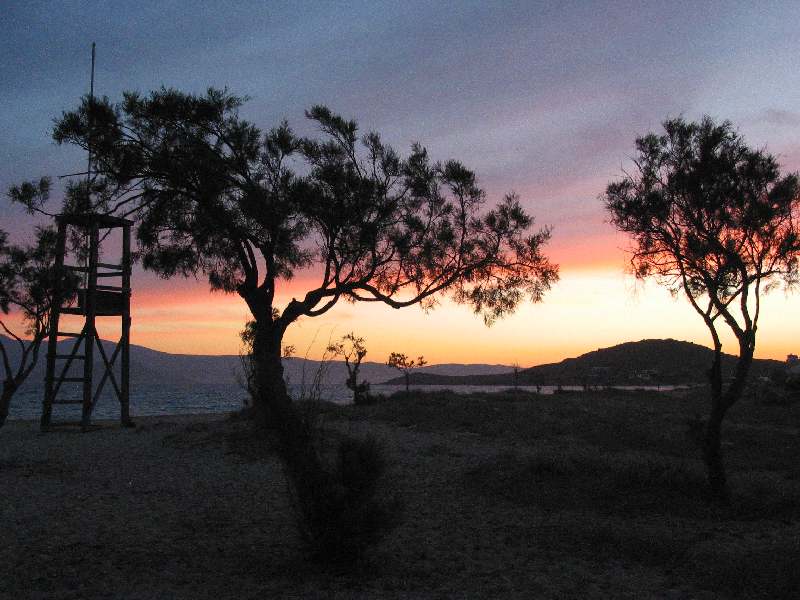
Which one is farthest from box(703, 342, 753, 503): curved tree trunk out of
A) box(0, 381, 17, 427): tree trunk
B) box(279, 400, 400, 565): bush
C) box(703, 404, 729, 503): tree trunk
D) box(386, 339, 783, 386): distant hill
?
box(386, 339, 783, 386): distant hill

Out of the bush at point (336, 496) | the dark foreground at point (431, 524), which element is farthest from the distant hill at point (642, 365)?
the bush at point (336, 496)

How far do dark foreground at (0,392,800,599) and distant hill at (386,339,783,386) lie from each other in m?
89.7

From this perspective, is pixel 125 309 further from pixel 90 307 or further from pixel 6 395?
pixel 6 395

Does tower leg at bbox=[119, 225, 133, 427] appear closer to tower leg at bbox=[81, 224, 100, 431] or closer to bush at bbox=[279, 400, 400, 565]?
tower leg at bbox=[81, 224, 100, 431]

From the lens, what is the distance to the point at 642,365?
125 metres

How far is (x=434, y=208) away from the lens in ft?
59.0

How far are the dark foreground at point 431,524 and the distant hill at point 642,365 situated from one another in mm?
89665

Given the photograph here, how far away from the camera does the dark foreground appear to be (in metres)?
7.14

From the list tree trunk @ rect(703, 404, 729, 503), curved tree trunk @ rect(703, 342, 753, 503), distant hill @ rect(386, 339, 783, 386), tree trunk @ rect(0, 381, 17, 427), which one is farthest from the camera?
distant hill @ rect(386, 339, 783, 386)

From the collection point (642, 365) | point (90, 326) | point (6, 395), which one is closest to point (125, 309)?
point (90, 326)

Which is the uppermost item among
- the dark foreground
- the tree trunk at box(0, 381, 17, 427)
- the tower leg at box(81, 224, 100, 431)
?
the tower leg at box(81, 224, 100, 431)

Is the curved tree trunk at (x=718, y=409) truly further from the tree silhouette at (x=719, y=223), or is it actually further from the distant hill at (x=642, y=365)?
the distant hill at (x=642, y=365)

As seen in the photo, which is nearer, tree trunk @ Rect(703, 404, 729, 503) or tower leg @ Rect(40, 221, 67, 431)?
tree trunk @ Rect(703, 404, 729, 503)

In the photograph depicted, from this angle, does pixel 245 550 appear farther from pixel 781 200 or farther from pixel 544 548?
pixel 781 200
